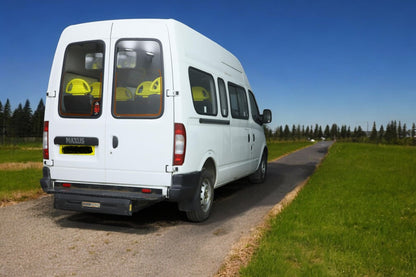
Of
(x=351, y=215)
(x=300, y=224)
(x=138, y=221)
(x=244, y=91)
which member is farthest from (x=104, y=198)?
(x=244, y=91)

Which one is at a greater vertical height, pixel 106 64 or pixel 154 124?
pixel 106 64

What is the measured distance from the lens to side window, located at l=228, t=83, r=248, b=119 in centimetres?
726

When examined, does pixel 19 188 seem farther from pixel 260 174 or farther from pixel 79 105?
pixel 260 174

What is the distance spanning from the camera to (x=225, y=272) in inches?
145

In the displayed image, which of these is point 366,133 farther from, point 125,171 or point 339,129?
point 125,171

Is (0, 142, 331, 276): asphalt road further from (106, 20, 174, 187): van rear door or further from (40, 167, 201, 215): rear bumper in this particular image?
(106, 20, 174, 187): van rear door

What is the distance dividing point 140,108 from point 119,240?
1.73m

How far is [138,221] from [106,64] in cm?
239

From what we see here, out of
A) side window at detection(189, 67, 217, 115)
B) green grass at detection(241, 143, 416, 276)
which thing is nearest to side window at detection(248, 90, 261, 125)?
green grass at detection(241, 143, 416, 276)

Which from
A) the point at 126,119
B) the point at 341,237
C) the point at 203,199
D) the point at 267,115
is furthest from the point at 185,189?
the point at 267,115

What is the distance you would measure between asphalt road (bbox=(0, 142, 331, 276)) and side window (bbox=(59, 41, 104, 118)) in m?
1.64

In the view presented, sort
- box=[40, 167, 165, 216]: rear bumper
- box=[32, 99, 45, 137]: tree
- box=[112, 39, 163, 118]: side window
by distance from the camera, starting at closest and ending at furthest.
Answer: box=[40, 167, 165, 216]: rear bumper, box=[112, 39, 163, 118]: side window, box=[32, 99, 45, 137]: tree

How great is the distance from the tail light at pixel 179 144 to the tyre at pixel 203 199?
2.15 feet

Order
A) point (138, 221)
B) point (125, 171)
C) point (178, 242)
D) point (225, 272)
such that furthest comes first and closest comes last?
point (138, 221), point (125, 171), point (178, 242), point (225, 272)
